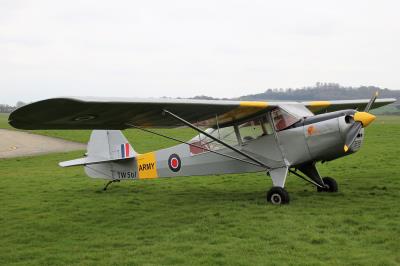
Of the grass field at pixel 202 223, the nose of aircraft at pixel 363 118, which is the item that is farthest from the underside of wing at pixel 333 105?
the nose of aircraft at pixel 363 118

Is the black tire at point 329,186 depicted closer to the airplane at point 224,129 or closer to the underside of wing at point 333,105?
the airplane at point 224,129

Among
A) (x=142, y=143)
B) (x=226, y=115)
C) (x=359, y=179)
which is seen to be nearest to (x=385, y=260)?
(x=226, y=115)

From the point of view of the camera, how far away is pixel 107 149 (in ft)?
41.8

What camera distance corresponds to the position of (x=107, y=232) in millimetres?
7953

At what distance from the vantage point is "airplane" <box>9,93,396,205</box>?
8.32 m

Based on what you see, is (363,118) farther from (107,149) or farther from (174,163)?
(107,149)

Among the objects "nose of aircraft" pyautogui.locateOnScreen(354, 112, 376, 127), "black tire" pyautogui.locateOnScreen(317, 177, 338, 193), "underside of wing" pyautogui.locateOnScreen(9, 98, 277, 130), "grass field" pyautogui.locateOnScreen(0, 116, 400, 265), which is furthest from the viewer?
"black tire" pyautogui.locateOnScreen(317, 177, 338, 193)

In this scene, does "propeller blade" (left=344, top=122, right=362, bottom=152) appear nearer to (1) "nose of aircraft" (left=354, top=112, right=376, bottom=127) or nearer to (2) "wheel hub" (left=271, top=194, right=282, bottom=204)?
(1) "nose of aircraft" (left=354, top=112, right=376, bottom=127)

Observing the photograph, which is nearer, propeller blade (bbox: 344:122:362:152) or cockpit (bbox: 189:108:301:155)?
propeller blade (bbox: 344:122:362:152)

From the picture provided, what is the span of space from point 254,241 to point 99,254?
7.43 feet

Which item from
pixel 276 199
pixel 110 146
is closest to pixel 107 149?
pixel 110 146

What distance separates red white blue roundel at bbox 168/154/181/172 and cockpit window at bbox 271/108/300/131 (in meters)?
2.79

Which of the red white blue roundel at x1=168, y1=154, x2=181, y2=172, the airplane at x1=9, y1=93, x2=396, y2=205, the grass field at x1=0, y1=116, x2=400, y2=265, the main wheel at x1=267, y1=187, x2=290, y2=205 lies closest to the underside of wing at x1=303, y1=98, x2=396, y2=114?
the airplane at x1=9, y1=93, x2=396, y2=205

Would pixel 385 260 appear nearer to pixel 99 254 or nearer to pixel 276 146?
pixel 99 254
